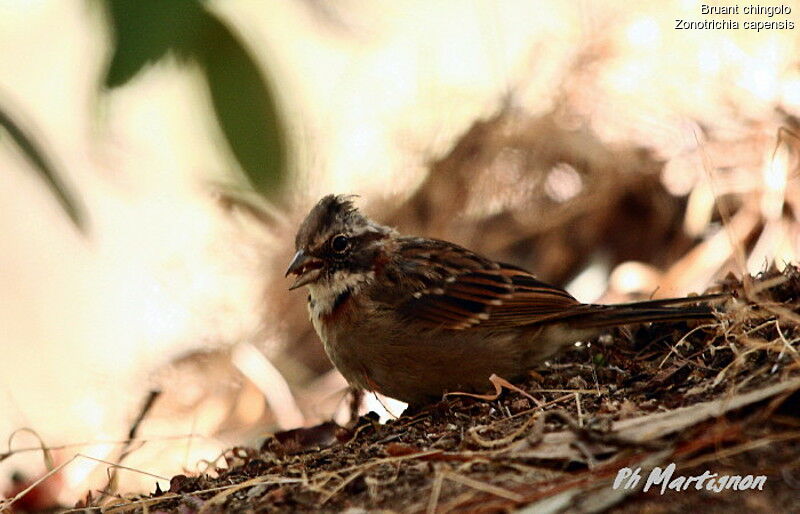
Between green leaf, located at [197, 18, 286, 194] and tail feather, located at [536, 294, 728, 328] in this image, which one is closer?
green leaf, located at [197, 18, 286, 194]

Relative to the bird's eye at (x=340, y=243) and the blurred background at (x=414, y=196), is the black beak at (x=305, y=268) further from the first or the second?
the blurred background at (x=414, y=196)

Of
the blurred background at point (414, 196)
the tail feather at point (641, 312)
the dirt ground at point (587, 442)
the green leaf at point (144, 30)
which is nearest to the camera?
the green leaf at point (144, 30)

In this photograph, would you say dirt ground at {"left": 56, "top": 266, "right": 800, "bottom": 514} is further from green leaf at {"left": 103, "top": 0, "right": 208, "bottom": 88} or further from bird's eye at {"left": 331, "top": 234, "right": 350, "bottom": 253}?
green leaf at {"left": 103, "top": 0, "right": 208, "bottom": 88}

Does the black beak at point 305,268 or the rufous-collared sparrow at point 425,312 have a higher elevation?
the black beak at point 305,268

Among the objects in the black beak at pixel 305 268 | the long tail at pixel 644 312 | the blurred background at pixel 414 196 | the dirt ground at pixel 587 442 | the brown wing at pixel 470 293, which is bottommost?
the dirt ground at pixel 587 442

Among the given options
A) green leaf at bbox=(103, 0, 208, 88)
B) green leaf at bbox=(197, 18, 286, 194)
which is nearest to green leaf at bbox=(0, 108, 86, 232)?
green leaf at bbox=(103, 0, 208, 88)

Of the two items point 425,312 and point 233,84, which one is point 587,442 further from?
point 425,312

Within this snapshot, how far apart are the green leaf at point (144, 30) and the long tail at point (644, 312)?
2.70m

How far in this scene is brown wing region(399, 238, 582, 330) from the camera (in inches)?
181

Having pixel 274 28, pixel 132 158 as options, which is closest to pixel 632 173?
pixel 132 158

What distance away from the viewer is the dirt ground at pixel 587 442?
279cm

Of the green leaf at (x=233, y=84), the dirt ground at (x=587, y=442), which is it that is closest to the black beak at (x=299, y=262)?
the dirt ground at (x=587, y=442)

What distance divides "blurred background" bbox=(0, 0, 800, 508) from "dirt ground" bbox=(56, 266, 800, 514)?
5.39ft

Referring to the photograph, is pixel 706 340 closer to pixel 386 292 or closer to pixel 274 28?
pixel 386 292
